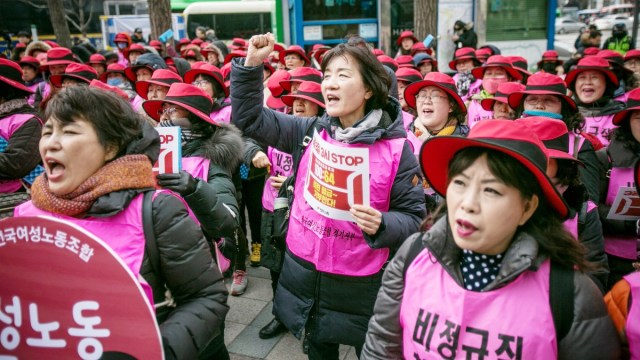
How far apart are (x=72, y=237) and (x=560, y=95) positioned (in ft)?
12.3

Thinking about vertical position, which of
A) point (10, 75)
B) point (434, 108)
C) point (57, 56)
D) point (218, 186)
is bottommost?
point (218, 186)

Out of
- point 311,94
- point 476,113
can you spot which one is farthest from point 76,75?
point 476,113

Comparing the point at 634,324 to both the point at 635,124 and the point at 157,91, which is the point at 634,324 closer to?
the point at 635,124

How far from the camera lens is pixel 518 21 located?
1458cm

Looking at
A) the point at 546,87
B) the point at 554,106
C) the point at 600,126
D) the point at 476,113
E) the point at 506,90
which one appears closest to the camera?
the point at 554,106

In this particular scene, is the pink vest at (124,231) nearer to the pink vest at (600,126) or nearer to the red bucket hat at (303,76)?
the red bucket hat at (303,76)

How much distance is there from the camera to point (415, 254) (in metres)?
1.89

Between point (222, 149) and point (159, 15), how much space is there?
10282 mm

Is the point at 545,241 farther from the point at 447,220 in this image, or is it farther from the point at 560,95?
the point at 560,95

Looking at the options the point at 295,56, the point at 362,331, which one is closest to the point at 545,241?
the point at 362,331

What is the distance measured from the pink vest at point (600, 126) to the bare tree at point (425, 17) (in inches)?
260

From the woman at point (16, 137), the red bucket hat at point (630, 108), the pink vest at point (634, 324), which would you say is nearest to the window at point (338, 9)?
the woman at point (16, 137)

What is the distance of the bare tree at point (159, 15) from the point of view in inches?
475

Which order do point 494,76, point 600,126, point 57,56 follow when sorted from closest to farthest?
1. point 600,126
2. point 494,76
3. point 57,56
